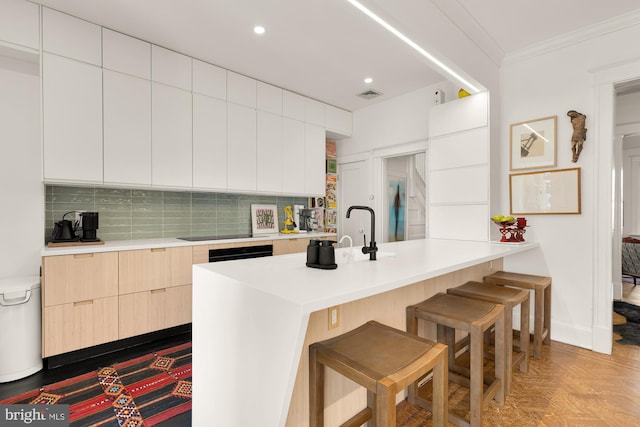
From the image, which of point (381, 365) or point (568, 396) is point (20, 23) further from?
point (568, 396)

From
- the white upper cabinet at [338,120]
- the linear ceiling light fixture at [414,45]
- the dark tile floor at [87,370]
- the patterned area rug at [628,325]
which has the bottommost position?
the dark tile floor at [87,370]

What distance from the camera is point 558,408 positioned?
6.23ft

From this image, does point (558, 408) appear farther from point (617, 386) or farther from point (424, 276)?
point (424, 276)

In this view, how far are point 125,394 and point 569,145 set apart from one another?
4135 mm

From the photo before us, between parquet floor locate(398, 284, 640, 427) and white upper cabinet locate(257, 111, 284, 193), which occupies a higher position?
white upper cabinet locate(257, 111, 284, 193)

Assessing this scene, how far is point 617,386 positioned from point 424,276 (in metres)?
1.96

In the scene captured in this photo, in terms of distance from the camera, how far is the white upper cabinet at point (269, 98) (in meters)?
3.79

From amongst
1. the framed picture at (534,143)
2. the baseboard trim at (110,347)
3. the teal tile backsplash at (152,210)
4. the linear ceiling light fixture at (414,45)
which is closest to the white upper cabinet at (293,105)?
the teal tile backsplash at (152,210)

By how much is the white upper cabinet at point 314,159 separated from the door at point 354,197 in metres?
0.57

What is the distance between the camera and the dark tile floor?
2035mm

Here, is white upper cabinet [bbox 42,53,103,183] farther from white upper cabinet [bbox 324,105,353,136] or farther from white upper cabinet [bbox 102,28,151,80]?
white upper cabinet [bbox 324,105,353,136]

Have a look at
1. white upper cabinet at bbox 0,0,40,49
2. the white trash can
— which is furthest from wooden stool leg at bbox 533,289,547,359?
white upper cabinet at bbox 0,0,40,49

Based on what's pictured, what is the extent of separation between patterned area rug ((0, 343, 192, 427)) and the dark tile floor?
73 mm

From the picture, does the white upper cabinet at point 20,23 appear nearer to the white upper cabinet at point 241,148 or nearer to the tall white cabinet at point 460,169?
the white upper cabinet at point 241,148
